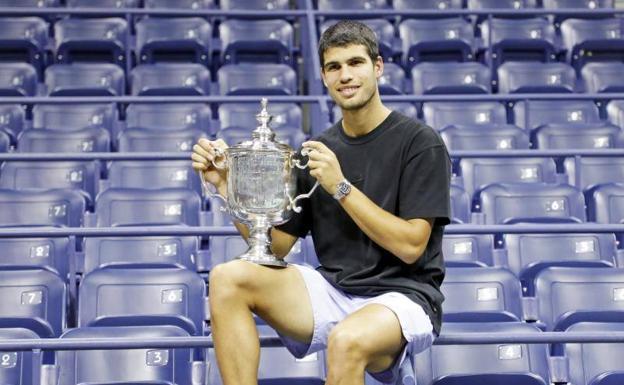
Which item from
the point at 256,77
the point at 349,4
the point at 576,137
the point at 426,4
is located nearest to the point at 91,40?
the point at 256,77

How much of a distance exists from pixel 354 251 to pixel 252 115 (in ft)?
9.55

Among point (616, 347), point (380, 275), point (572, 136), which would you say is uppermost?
point (572, 136)

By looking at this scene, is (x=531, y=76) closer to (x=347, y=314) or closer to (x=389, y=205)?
(x=389, y=205)

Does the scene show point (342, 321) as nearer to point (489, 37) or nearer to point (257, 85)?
point (257, 85)

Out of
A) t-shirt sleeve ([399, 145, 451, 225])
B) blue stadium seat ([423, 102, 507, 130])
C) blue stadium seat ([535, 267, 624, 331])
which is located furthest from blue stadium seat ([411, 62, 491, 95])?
t-shirt sleeve ([399, 145, 451, 225])

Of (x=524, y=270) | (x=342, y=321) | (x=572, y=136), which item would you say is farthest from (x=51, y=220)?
(x=572, y=136)

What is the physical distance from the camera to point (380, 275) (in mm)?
2611

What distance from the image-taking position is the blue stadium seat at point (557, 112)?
5.56 m

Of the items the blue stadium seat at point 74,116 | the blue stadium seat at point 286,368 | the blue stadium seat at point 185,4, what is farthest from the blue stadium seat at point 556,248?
the blue stadium seat at point 185,4

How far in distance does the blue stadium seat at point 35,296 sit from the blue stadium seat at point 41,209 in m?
0.74

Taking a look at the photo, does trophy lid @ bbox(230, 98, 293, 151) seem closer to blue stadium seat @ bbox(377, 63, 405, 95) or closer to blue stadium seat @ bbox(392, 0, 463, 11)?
blue stadium seat @ bbox(377, 63, 405, 95)

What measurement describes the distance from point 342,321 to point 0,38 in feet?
14.0

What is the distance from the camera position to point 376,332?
7.84ft

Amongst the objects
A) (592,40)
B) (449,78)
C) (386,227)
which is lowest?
(386,227)
